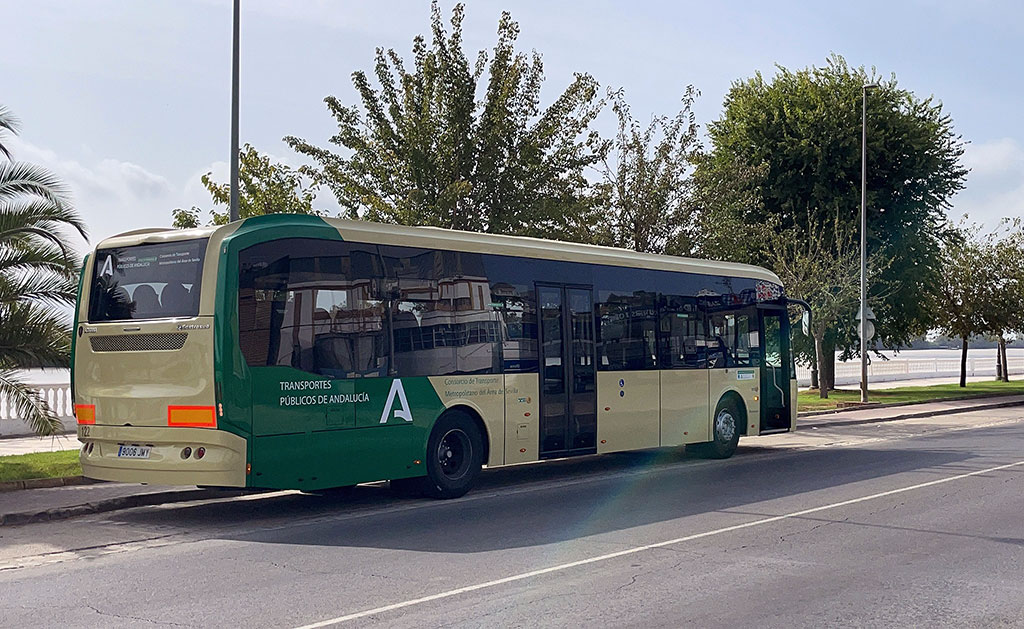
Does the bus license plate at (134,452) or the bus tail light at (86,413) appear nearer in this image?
the bus license plate at (134,452)

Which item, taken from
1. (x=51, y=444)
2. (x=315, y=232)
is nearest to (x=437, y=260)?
(x=315, y=232)

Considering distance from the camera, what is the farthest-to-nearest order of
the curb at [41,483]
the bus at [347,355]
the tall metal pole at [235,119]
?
the tall metal pole at [235,119]
the curb at [41,483]
the bus at [347,355]

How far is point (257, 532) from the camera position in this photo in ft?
36.0

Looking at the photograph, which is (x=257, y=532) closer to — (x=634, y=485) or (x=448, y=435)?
(x=448, y=435)

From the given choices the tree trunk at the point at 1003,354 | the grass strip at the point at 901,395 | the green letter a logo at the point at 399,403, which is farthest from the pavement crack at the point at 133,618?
the tree trunk at the point at 1003,354

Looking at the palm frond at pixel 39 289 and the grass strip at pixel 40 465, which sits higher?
the palm frond at pixel 39 289

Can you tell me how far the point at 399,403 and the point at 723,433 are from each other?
7512mm

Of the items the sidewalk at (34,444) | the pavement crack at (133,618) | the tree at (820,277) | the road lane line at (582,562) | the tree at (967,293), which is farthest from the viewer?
the tree at (967,293)

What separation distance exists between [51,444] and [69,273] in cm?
455

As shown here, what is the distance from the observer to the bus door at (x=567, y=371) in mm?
14711

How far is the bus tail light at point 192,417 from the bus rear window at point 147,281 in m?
0.98

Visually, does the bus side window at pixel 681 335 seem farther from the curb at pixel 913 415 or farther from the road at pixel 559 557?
the curb at pixel 913 415

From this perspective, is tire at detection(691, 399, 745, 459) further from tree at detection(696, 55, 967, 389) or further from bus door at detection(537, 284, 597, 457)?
tree at detection(696, 55, 967, 389)

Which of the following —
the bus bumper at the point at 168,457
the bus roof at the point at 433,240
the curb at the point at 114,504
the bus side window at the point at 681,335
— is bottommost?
the curb at the point at 114,504
